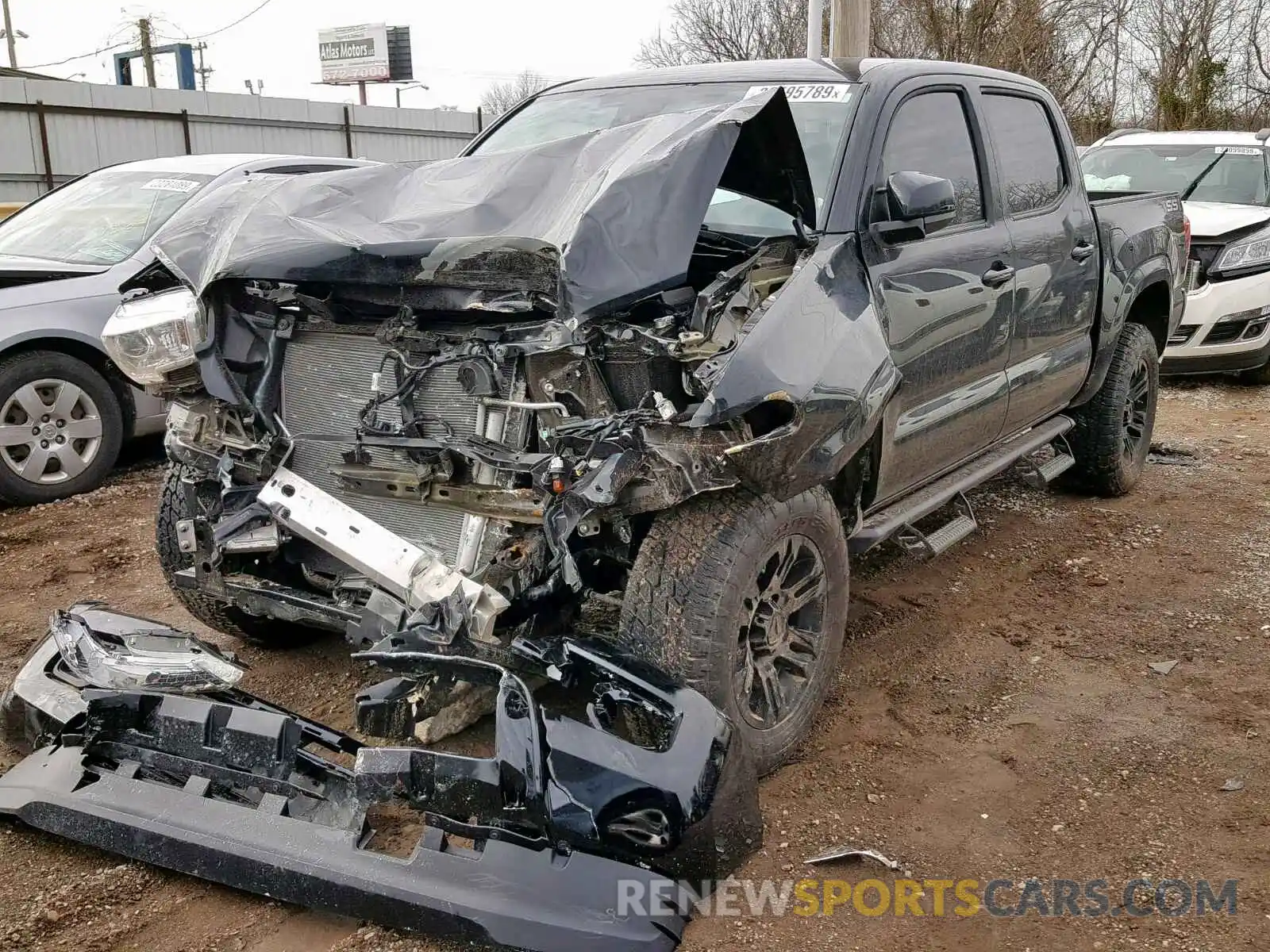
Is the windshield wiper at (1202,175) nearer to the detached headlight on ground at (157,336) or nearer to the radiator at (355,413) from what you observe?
the radiator at (355,413)

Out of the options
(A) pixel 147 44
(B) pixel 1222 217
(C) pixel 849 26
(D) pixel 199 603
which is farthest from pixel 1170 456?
(A) pixel 147 44

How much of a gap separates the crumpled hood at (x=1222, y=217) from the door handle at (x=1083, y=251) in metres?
4.53

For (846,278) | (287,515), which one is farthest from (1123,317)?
(287,515)

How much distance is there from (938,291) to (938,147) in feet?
2.10

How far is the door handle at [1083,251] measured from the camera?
14.9 feet

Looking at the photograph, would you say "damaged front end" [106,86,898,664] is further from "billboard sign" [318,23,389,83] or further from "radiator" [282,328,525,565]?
"billboard sign" [318,23,389,83]

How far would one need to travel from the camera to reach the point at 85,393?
5.68 metres

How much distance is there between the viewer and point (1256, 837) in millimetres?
2748

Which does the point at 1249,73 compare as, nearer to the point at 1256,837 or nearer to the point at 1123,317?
the point at 1123,317

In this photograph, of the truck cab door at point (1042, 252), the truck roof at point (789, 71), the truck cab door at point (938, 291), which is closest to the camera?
the truck cab door at point (938, 291)

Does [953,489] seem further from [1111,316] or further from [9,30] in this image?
[9,30]

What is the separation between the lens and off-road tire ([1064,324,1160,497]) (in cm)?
533

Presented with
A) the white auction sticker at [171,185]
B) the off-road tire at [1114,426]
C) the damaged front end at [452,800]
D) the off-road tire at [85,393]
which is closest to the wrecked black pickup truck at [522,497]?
the damaged front end at [452,800]

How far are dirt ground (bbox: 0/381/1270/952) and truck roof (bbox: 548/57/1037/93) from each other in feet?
6.54
